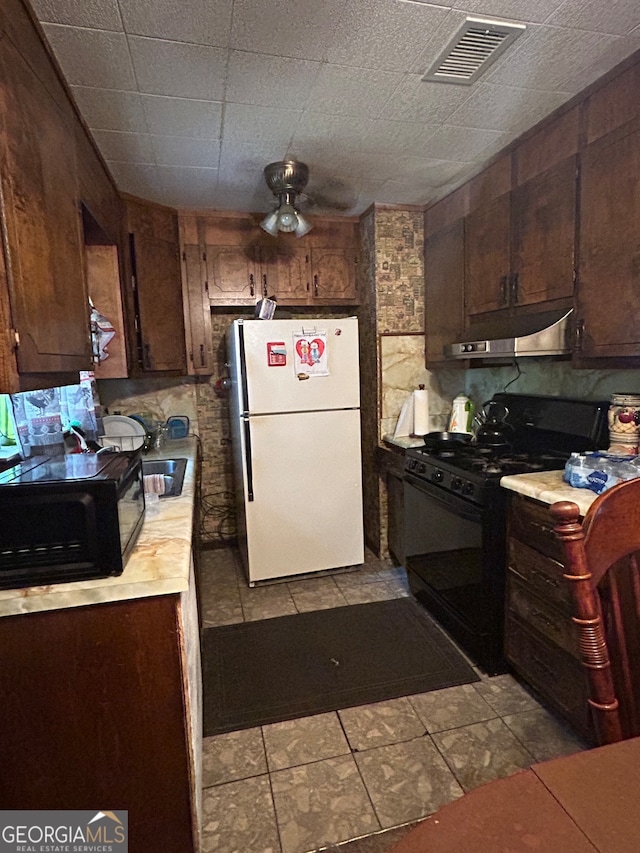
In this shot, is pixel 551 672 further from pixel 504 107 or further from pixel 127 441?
pixel 127 441

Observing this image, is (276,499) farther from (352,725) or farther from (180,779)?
(180,779)

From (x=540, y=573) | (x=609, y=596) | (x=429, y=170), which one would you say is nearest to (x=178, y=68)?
(x=429, y=170)

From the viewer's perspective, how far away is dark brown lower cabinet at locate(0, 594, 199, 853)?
106 centimetres

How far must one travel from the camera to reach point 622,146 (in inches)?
63.1

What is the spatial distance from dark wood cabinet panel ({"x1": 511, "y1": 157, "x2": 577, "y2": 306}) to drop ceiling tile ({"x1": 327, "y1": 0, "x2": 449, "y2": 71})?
802 millimetres

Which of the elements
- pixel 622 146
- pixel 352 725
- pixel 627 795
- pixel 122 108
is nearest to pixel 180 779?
pixel 352 725

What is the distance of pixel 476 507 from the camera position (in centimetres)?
197

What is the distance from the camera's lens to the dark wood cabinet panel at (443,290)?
264 centimetres

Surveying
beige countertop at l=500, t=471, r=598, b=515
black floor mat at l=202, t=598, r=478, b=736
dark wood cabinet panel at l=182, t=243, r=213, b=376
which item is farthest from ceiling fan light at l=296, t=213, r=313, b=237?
black floor mat at l=202, t=598, r=478, b=736

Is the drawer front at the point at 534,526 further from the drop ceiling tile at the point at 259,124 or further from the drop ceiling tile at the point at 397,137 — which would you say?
the drop ceiling tile at the point at 259,124

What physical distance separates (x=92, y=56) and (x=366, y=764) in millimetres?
2514

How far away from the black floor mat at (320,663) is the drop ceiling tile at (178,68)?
2.37 meters

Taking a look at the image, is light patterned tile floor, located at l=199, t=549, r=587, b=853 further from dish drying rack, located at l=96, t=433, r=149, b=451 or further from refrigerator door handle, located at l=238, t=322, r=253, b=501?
dish drying rack, located at l=96, t=433, r=149, b=451

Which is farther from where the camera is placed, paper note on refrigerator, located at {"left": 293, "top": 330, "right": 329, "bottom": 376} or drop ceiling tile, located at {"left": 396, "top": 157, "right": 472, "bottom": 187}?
paper note on refrigerator, located at {"left": 293, "top": 330, "right": 329, "bottom": 376}
